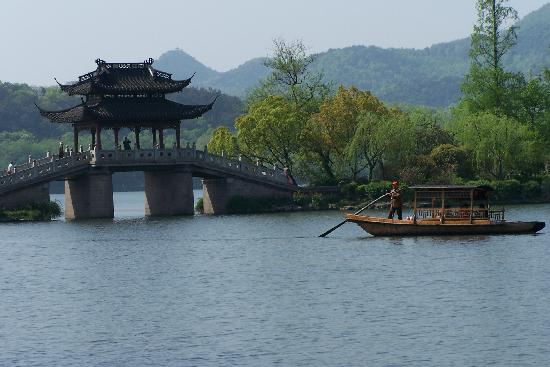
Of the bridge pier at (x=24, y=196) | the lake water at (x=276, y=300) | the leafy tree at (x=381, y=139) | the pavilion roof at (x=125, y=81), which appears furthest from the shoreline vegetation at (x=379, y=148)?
the lake water at (x=276, y=300)

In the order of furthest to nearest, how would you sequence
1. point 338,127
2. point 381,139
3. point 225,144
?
point 225,144 → point 338,127 → point 381,139

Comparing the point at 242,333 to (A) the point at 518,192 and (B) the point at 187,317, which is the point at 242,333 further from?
(A) the point at 518,192

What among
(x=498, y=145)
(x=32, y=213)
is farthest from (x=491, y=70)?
(x=32, y=213)

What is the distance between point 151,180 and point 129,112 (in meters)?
5.27

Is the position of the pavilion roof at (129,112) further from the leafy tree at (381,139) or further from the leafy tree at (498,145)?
the leafy tree at (498,145)

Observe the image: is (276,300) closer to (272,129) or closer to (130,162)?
(130,162)

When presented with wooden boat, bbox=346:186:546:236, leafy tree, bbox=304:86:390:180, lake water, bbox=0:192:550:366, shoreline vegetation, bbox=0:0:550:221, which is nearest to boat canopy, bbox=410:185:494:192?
wooden boat, bbox=346:186:546:236

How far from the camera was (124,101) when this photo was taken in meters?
97.9

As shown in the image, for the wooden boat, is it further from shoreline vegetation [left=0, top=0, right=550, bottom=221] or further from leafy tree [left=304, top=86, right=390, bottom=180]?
leafy tree [left=304, top=86, right=390, bottom=180]

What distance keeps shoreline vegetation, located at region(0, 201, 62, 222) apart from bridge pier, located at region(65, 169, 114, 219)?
1.55m

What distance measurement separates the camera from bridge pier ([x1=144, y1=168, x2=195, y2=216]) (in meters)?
96.7

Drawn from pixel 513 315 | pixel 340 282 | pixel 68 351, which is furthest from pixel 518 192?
pixel 68 351

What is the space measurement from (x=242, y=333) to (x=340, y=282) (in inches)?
474

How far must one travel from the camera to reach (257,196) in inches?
3866
